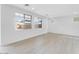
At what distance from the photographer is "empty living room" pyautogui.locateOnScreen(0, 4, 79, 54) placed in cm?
536

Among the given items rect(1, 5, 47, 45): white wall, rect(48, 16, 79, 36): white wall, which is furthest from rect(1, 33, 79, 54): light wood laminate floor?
rect(48, 16, 79, 36): white wall

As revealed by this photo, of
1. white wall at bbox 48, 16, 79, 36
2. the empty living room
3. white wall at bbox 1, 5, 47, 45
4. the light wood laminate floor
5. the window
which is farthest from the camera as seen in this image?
white wall at bbox 48, 16, 79, 36

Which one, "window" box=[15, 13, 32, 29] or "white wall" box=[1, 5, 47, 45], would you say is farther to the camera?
"window" box=[15, 13, 32, 29]

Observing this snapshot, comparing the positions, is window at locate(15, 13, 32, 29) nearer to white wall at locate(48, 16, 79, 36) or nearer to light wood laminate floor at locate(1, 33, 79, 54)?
light wood laminate floor at locate(1, 33, 79, 54)

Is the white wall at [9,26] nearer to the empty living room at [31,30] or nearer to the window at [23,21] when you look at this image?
the empty living room at [31,30]

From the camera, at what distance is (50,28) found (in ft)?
52.9

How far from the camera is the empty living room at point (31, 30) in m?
5.36

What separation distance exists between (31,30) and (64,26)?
17.3 feet

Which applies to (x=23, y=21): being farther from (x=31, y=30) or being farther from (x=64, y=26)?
(x=64, y=26)

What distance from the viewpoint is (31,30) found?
394 inches

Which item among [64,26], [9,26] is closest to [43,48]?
[9,26]

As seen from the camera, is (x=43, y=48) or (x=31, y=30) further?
(x=31, y=30)
